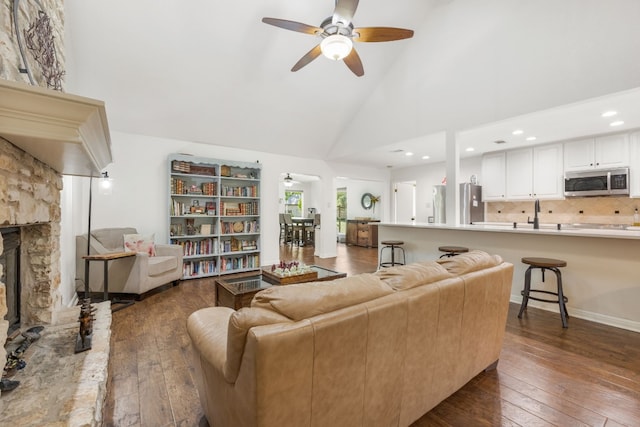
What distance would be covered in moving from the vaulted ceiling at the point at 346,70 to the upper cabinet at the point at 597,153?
0.43m

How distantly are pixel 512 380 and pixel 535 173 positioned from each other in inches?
191

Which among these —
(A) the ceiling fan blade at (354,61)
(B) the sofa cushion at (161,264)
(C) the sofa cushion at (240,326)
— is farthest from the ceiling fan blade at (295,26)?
(B) the sofa cushion at (161,264)

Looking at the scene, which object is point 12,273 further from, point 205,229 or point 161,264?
point 205,229

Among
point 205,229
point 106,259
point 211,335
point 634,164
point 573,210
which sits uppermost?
point 634,164

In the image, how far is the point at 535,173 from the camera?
539cm

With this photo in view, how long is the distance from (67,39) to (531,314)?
5977mm

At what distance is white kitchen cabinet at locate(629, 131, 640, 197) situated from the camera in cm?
433

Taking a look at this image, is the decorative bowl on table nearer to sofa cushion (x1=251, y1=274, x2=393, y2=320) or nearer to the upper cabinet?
sofa cushion (x1=251, y1=274, x2=393, y2=320)

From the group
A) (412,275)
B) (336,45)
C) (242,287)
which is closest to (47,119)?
(412,275)

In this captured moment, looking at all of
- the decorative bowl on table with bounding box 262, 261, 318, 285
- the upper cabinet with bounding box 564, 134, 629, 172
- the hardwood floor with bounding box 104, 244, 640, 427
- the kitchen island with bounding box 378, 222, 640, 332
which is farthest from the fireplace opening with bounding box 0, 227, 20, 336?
the upper cabinet with bounding box 564, 134, 629, 172

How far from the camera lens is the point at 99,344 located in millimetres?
1862

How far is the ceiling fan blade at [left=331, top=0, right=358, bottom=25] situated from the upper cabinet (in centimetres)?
477

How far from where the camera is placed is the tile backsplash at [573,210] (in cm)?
474

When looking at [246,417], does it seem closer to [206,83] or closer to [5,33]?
[5,33]
